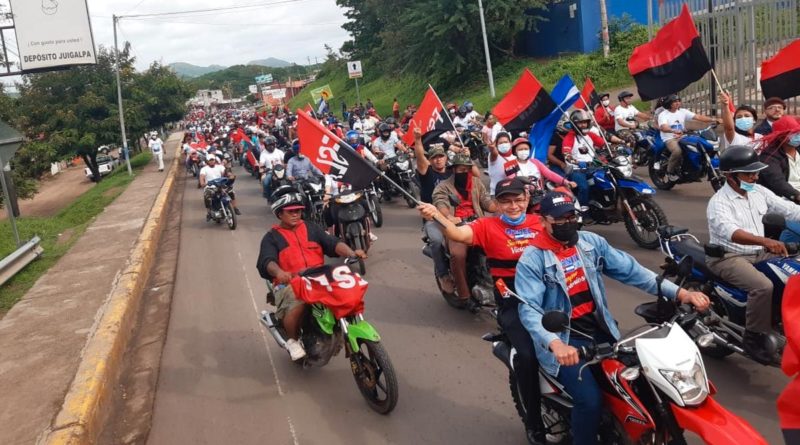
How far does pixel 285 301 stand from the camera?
5.24 meters

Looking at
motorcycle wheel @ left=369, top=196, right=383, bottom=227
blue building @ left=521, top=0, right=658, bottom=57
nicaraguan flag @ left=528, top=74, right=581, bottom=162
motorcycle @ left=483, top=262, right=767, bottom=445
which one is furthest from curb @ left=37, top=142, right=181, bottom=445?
blue building @ left=521, top=0, right=658, bottom=57

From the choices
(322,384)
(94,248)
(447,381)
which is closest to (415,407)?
(447,381)

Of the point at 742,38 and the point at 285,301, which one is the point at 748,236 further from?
the point at 742,38

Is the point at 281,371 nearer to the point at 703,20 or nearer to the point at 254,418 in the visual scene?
the point at 254,418

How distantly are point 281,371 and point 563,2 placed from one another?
28366 mm

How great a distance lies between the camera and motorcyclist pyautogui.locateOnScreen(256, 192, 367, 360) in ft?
17.0

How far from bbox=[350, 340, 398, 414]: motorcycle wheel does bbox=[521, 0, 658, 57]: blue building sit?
84.9 ft

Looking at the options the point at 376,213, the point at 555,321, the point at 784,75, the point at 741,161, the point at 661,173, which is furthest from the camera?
the point at 376,213

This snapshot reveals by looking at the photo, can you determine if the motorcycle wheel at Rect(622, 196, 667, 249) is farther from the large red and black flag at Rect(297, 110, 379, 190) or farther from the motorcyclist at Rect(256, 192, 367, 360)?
the motorcyclist at Rect(256, 192, 367, 360)

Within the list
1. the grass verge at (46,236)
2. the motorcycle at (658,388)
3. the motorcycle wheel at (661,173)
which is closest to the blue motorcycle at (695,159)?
the motorcycle wheel at (661,173)

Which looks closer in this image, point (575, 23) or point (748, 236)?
point (748, 236)

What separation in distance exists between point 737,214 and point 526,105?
455 centimetres

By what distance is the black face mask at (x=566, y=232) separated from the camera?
133 inches

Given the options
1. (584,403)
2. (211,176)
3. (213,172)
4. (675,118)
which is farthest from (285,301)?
(213,172)
